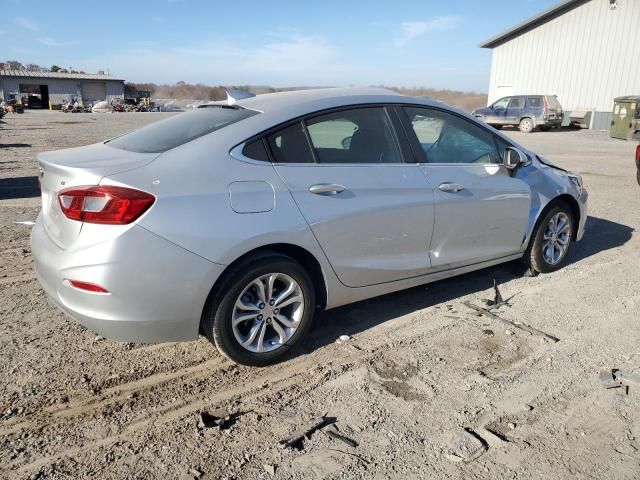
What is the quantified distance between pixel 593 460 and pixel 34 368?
318 cm

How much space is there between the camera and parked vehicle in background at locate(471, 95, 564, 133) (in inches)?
1051

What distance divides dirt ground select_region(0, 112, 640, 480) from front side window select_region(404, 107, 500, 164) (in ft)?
3.96

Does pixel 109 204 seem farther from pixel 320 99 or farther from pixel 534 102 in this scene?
pixel 534 102

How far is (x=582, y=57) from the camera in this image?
28734mm

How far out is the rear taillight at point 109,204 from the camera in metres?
2.78

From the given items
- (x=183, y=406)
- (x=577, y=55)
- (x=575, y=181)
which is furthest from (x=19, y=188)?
(x=577, y=55)

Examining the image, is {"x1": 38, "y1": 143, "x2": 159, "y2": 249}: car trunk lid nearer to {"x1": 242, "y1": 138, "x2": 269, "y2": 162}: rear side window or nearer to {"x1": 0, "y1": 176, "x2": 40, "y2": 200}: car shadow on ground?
{"x1": 242, "y1": 138, "x2": 269, "y2": 162}: rear side window

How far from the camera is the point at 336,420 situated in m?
2.87

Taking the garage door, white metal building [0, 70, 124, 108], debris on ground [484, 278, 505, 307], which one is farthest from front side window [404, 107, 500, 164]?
the garage door

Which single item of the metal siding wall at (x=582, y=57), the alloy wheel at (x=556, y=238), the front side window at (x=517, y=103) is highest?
the metal siding wall at (x=582, y=57)

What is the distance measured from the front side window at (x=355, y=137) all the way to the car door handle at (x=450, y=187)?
1.30ft

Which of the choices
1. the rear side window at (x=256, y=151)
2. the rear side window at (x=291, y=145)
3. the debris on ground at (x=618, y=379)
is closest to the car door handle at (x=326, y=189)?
the rear side window at (x=291, y=145)

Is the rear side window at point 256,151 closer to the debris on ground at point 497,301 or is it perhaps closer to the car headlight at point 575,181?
the debris on ground at point 497,301

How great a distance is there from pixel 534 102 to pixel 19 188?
81.9 feet
